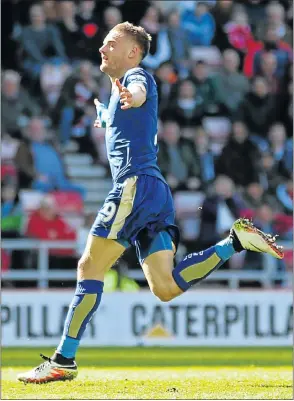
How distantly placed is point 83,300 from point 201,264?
825 mm

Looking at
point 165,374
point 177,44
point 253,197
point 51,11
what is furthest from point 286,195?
point 165,374

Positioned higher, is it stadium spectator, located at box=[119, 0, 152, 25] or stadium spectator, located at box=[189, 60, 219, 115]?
stadium spectator, located at box=[119, 0, 152, 25]

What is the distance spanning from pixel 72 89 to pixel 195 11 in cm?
251

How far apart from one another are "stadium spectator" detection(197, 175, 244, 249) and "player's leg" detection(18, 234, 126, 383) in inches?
263

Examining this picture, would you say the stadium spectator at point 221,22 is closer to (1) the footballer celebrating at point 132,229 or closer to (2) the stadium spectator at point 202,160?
(2) the stadium spectator at point 202,160

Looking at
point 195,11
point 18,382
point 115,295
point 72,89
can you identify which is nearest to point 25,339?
point 115,295

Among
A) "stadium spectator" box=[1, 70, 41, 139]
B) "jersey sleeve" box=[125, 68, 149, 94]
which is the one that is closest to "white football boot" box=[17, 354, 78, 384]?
"jersey sleeve" box=[125, 68, 149, 94]

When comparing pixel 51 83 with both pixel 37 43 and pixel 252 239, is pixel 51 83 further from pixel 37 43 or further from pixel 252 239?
pixel 252 239

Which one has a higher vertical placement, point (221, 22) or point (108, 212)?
point (221, 22)

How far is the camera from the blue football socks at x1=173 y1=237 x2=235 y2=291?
290 inches

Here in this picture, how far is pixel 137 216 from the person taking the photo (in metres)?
7.32

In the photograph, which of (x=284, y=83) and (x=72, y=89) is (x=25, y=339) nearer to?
(x=72, y=89)

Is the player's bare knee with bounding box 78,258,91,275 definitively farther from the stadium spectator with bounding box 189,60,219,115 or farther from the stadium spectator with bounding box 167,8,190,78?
the stadium spectator with bounding box 167,8,190,78

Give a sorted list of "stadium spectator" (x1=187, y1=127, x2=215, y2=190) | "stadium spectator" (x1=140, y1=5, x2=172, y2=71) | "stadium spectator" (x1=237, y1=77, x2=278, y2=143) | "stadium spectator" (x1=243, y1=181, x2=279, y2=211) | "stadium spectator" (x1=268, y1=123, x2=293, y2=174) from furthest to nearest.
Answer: "stadium spectator" (x1=237, y1=77, x2=278, y2=143) → "stadium spectator" (x1=140, y1=5, x2=172, y2=71) → "stadium spectator" (x1=268, y1=123, x2=293, y2=174) → "stadium spectator" (x1=187, y1=127, x2=215, y2=190) → "stadium spectator" (x1=243, y1=181, x2=279, y2=211)
